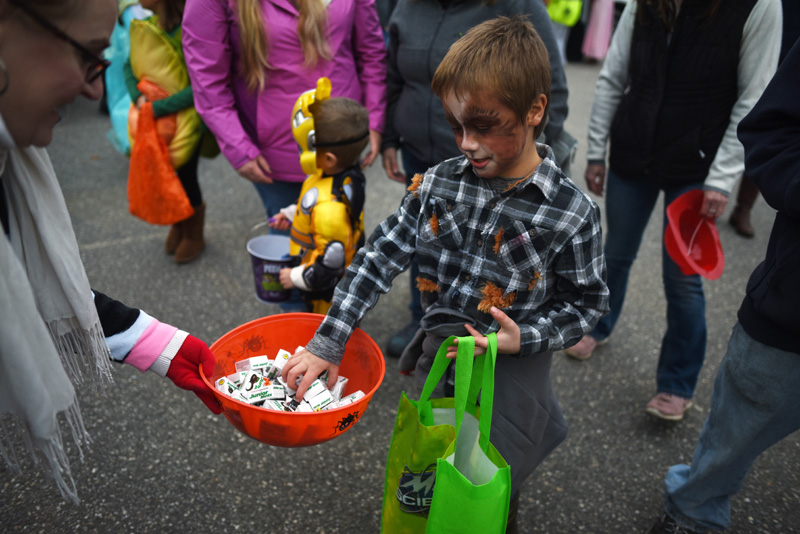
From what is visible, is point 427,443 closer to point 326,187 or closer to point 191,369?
point 191,369

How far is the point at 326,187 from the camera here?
2303 millimetres

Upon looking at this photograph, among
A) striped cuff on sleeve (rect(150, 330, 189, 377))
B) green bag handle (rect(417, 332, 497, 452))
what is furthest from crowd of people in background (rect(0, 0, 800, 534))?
green bag handle (rect(417, 332, 497, 452))

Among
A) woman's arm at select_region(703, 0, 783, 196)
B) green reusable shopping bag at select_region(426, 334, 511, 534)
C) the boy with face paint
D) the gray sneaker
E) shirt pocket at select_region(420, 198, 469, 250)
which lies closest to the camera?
green reusable shopping bag at select_region(426, 334, 511, 534)

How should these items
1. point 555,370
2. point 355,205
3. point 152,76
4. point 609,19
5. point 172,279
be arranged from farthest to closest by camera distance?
point 609,19
point 172,279
point 152,76
point 555,370
point 355,205

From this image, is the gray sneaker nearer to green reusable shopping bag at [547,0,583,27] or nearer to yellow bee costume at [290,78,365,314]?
yellow bee costume at [290,78,365,314]

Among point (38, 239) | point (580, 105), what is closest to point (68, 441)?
point (38, 239)

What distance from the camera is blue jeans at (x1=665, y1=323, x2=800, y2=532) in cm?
157

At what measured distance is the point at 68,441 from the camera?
2.42 metres

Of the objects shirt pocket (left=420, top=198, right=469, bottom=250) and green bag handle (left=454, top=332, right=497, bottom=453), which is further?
shirt pocket (left=420, top=198, right=469, bottom=250)

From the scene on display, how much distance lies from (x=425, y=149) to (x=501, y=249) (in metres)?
1.14

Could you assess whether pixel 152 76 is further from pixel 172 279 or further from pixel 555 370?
pixel 555 370

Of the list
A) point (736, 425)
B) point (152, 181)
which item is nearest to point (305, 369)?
point (736, 425)

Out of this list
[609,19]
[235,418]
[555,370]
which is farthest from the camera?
[609,19]

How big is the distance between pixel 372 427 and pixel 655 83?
181 cm
